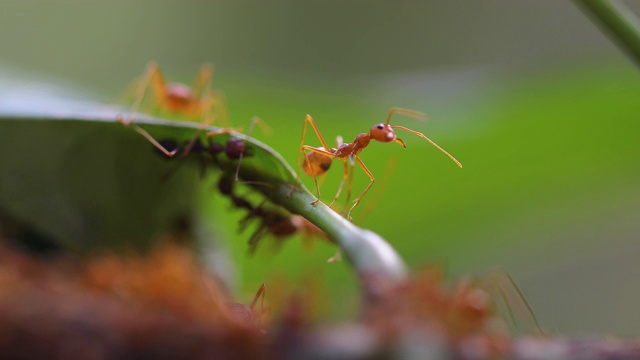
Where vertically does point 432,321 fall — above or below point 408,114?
below

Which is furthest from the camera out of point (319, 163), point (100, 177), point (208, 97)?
point (208, 97)

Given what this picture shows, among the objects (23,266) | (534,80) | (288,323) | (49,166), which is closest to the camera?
(288,323)

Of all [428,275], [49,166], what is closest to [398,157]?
[49,166]

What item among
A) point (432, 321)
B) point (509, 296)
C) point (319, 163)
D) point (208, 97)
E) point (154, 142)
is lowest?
point (432, 321)

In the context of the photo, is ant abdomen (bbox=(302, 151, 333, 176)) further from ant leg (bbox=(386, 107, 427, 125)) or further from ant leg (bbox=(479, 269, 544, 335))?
ant leg (bbox=(479, 269, 544, 335))

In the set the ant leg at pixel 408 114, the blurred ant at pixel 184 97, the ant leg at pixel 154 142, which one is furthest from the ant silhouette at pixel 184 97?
the ant leg at pixel 154 142

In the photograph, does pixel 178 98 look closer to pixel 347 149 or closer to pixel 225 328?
pixel 347 149

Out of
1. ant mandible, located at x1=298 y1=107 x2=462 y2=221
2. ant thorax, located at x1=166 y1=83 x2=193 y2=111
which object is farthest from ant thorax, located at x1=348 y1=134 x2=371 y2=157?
ant thorax, located at x1=166 y1=83 x2=193 y2=111

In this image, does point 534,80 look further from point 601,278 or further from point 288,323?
point 601,278

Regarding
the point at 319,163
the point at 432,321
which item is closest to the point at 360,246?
the point at 432,321
